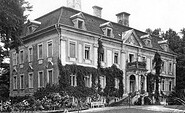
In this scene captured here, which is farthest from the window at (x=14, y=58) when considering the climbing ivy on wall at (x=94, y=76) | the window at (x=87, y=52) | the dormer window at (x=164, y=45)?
the dormer window at (x=164, y=45)

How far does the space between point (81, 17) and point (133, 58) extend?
416 inches

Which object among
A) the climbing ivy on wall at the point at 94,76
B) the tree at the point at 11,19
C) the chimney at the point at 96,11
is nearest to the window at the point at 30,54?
the climbing ivy on wall at the point at 94,76

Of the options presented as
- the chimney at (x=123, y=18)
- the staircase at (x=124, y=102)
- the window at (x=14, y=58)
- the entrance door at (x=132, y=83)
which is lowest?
the staircase at (x=124, y=102)

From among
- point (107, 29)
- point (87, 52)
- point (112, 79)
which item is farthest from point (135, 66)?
point (87, 52)

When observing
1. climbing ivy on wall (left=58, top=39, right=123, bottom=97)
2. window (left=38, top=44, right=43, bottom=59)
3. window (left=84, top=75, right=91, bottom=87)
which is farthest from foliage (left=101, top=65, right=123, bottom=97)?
window (left=38, top=44, right=43, bottom=59)

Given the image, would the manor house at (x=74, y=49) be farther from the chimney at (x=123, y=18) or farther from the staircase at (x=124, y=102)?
the chimney at (x=123, y=18)

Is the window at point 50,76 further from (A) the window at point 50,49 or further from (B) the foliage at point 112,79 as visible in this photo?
(B) the foliage at point 112,79

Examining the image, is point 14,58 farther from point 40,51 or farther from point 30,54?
point 40,51

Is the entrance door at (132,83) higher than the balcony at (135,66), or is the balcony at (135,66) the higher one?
the balcony at (135,66)

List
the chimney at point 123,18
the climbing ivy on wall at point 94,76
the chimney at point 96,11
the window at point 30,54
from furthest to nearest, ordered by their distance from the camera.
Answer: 1. the chimney at point 123,18
2. the chimney at point 96,11
3. the window at point 30,54
4. the climbing ivy on wall at point 94,76

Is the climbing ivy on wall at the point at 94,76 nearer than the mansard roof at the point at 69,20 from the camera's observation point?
Yes

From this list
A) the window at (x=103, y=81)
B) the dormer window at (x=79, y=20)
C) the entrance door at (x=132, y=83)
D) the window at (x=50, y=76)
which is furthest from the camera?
the entrance door at (x=132, y=83)

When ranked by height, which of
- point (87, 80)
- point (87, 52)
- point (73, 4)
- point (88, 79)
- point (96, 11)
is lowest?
point (87, 80)

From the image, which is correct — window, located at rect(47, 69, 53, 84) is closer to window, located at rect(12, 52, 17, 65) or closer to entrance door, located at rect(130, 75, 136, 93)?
window, located at rect(12, 52, 17, 65)
